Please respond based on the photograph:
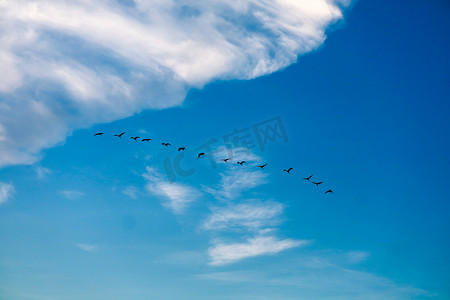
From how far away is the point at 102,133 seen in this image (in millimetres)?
105875

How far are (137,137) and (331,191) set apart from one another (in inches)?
2377

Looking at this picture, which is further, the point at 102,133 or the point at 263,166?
the point at 263,166

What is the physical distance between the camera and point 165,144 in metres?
112

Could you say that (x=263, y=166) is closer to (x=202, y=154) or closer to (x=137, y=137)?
(x=202, y=154)

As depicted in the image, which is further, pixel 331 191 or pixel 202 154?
pixel 331 191

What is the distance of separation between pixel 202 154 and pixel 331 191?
139ft

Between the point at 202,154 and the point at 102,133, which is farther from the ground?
the point at 102,133

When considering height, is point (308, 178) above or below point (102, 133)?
below

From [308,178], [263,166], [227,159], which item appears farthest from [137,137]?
[308,178]

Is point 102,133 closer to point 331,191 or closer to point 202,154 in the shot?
point 202,154

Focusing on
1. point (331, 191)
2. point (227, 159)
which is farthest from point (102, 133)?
point (331, 191)

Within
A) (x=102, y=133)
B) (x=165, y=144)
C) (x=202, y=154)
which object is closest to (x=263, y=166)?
(x=202, y=154)

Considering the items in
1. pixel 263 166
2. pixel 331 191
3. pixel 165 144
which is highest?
pixel 165 144

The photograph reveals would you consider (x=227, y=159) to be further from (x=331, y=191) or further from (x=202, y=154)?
(x=331, y=191)
